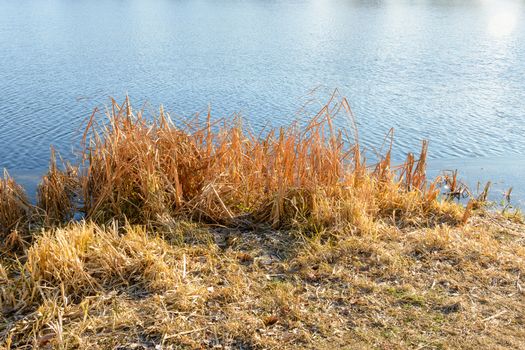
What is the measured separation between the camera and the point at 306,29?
677 inches

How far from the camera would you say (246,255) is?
338 cm

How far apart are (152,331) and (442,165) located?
5.15 m

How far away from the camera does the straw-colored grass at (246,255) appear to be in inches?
104

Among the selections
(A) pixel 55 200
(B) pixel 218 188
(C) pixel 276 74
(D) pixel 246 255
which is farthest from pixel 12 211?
(C) pixel 276 74

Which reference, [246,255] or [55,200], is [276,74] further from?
[246,255]

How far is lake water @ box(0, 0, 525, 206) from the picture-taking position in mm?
7816

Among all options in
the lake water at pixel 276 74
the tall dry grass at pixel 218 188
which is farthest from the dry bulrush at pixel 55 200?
the lake water at pixel 276 74

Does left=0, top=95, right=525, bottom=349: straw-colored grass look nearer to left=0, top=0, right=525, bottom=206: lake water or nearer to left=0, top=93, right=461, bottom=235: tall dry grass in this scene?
left=0, top=93, right=461, bottom=235: tall dry grass

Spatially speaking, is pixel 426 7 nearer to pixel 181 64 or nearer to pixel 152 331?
pixel 181 64

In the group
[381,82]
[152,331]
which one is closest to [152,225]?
[152,331]

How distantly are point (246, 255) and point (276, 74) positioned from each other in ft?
26.8

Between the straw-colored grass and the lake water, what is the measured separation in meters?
2.48

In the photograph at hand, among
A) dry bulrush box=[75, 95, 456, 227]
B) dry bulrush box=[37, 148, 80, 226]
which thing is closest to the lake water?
dry bulrush box=[37, 148, 80, 226]

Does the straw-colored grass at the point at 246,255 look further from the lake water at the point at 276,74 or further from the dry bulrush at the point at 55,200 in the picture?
the lake water at the point at 276,74
